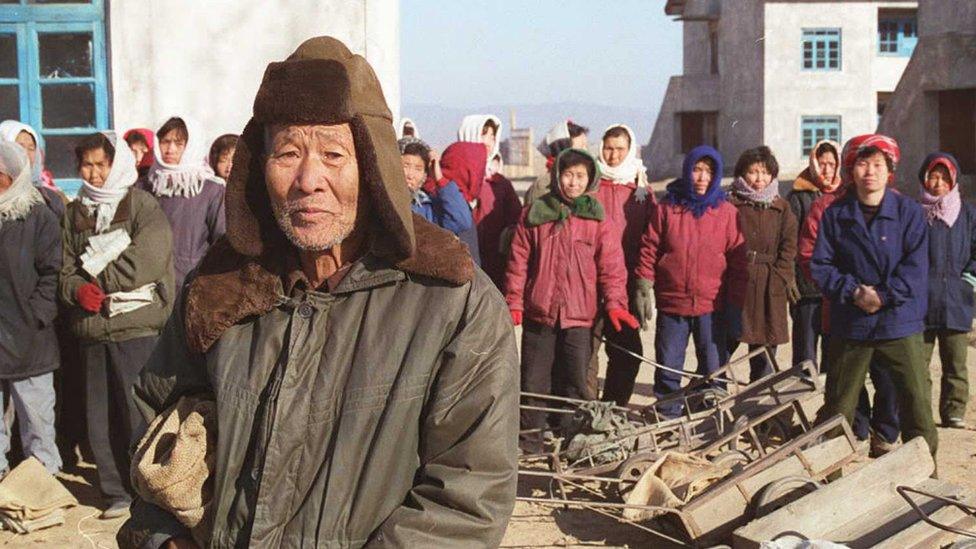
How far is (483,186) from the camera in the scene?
846 centimetres

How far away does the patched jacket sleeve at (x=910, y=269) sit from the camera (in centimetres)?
651

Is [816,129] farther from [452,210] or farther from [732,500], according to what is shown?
[732,500]

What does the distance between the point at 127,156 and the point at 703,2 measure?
42.1 meters

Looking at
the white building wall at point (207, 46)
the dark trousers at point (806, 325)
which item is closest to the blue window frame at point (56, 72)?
the white building wall at point (207, 46)

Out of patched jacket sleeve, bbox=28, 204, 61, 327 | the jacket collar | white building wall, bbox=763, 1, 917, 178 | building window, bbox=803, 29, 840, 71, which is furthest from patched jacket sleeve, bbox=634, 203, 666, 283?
building window, bbox=803, 29, 840, 71

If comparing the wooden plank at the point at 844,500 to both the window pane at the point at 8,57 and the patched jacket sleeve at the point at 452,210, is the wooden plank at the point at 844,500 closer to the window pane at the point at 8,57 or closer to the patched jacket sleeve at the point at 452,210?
the patched jacket sleeve at the point at 452,210

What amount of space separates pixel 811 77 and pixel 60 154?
35694mm

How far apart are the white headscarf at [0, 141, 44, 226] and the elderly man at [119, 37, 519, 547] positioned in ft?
14.0

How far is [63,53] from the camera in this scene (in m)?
9.38

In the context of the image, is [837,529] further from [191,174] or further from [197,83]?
[197,83]

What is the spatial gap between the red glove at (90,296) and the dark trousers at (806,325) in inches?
170

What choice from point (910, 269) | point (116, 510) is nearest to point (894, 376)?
point (910, 269)

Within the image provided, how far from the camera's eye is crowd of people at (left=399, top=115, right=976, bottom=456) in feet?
21.7

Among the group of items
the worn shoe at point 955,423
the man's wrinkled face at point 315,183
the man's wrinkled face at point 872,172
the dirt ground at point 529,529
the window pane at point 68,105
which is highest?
the window pane at point 68,105
